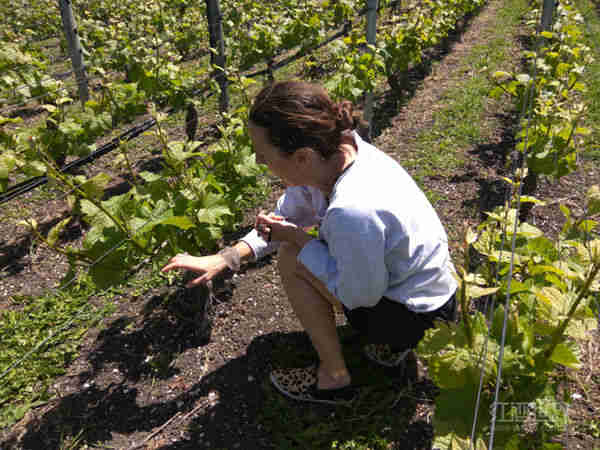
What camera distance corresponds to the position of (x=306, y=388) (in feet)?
6.89

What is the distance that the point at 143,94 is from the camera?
3.87m

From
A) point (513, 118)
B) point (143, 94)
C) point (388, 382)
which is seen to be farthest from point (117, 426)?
point (513, 118)

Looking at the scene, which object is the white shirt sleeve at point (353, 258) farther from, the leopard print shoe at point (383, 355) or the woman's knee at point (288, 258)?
the leopard print shoe at point (383, 355)

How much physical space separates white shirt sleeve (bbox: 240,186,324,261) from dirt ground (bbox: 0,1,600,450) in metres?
0.60

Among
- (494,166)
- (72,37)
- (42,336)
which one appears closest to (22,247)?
(42,336)

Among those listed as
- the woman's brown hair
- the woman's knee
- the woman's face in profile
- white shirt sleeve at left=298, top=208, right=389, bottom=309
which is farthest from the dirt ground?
the woman's brown hair

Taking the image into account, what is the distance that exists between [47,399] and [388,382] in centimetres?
171

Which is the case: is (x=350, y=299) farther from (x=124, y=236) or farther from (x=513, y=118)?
(x=513, y=118)

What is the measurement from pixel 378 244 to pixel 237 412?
3.86 feet

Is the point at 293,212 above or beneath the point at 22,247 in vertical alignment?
above

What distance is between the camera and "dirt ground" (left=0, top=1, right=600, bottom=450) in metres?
2.02

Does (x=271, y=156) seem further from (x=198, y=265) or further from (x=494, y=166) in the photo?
(x=494, y=166)

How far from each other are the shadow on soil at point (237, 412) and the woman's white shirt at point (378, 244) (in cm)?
64

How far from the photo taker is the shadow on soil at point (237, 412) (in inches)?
77.5
